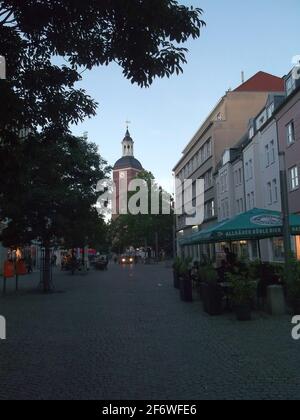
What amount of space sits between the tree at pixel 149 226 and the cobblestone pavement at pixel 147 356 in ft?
210

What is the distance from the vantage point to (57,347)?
932 centimetres

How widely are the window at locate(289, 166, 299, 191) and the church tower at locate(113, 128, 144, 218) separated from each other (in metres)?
112

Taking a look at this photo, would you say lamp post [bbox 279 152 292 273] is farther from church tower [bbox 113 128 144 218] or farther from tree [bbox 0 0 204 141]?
church tower [bbox 113 128 144 218]

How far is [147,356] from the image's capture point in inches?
327

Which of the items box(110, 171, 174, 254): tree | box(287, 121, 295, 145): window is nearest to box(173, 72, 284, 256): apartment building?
box(110, 171, 174, 254): tree

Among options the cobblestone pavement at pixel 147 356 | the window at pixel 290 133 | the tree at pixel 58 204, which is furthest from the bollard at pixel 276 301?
the window at pixel 290 133

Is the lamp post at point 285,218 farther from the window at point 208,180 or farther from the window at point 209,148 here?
the window at point 208,180

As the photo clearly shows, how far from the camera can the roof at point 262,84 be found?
201 ft

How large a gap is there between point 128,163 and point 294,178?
121843 mm

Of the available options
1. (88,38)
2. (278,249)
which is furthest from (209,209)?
(88,38)

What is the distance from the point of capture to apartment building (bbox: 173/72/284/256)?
5675 centimetres

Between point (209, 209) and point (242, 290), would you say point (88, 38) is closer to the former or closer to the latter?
point (242, 290)

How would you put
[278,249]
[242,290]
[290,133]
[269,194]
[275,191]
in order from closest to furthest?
[242,290] → [290,133] → [278,249] → [275,191] → [269,194]
